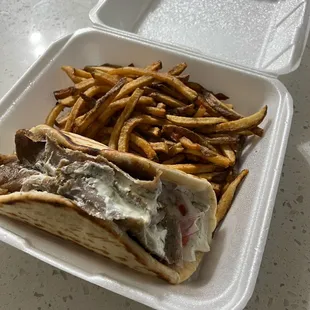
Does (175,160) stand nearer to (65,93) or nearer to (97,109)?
(97,109)

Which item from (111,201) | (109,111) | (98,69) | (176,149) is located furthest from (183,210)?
(98,69)

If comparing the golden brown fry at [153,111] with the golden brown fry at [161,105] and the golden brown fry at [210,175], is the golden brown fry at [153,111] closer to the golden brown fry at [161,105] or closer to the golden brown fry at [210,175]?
the golden brown fry at [161,105]

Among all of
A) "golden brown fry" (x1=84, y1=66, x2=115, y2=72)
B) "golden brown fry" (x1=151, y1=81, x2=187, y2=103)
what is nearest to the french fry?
"golden brown fry" (x1=84, y1=66, x2=115, y2=72)

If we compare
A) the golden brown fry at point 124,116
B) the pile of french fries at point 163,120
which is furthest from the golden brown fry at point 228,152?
the golden brown fry at point 124,116

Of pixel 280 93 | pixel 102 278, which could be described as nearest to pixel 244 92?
pixel 280 93

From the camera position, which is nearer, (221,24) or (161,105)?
(161,105)

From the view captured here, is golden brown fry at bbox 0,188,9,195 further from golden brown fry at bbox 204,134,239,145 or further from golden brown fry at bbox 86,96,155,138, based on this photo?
golden brown fry at bbox 204,134,239,145

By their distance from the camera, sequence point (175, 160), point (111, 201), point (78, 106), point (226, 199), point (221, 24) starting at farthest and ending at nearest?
1. point (221, 24)
2. point (78, 106)
3. point (175, 160)
4. point (226, 199)
5. point (111, 201)

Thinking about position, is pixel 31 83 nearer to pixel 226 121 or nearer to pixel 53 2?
pixel 226 121

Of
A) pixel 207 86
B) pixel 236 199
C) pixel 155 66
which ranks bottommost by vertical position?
pixel 236 199
